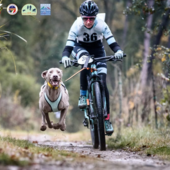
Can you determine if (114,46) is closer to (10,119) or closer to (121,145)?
(121,145)

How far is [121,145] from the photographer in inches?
231

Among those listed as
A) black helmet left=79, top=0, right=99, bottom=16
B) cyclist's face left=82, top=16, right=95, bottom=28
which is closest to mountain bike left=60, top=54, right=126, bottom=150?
cyclist's face left=82, top=16, right=95, bottom=28

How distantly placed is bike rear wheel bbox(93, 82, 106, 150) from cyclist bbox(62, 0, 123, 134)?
0.96 ft

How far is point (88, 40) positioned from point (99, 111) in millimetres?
1239

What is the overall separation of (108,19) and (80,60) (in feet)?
41.9

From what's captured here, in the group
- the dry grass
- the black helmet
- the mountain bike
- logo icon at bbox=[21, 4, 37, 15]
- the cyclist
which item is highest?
logo icon at bbox=[21, 4, 37, 15]

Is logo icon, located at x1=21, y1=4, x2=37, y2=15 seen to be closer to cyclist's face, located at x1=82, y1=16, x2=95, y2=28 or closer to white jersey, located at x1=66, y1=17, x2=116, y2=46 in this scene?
white jersey, located at x1=66, y1=17, x2=116, y2=46

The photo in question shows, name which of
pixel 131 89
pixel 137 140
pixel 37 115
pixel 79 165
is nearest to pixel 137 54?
pixel 37 115

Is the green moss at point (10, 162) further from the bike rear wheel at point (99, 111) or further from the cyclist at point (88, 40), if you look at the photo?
the cyclist at point (88, 40)

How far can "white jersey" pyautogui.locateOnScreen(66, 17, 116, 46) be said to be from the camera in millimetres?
5328

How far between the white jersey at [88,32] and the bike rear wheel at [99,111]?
81 centimetres

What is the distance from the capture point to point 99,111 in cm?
479

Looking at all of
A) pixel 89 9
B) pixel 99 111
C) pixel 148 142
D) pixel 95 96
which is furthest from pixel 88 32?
pixel 148 142

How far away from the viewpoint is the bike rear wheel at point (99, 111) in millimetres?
4750
